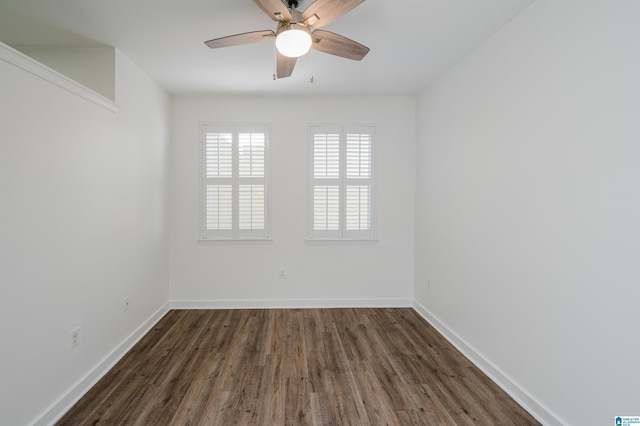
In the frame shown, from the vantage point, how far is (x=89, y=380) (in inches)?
84.3

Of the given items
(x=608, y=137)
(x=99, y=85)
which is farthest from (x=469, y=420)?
(x=99, y=85)

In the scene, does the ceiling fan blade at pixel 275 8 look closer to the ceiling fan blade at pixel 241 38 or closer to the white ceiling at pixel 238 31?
the ceiling fan blade at pixel 241 38

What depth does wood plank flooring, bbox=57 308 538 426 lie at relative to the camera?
186 centimetres

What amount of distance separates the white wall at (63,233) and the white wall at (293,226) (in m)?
0.70

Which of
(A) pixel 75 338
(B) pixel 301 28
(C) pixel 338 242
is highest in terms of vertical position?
(B) pixel 301 28

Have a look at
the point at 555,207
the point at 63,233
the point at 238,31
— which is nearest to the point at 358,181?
the point at 238,31

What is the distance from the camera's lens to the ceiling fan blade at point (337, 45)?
186cm

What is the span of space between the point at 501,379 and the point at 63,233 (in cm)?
328

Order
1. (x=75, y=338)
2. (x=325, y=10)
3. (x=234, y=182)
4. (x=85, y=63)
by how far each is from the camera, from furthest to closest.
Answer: (x=234, y=182)
(x=85, y=63)
(x=75, y=338)
(x=325, y=10)

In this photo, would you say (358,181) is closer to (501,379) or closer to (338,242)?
(338,242)

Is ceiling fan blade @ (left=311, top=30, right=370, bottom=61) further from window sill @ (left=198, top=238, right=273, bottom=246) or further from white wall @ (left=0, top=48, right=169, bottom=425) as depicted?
window sill @ (left=198, top=238, right=273, bottom=246)

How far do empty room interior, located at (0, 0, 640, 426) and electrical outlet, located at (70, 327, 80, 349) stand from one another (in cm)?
1

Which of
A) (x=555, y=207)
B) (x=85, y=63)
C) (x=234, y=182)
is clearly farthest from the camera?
(x=234, y=182)

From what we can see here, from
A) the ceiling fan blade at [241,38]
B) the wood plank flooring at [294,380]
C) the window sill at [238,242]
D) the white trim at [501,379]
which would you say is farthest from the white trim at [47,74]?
the white trim at [501,379]
